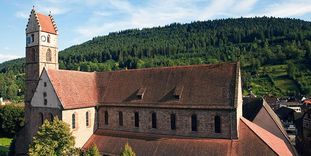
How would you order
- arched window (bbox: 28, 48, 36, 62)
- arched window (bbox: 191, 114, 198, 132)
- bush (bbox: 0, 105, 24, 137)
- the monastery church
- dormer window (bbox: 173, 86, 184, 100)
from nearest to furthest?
1. the monastery church
2. arched window (bbox: 191, 114, 198, 132)
3. dormer window (bbox: 173, 86, 184, 100)
4. arched window (bbox: 28, 48, 36, 62)
5. bush (bbox: 0, 105, 24, 137)

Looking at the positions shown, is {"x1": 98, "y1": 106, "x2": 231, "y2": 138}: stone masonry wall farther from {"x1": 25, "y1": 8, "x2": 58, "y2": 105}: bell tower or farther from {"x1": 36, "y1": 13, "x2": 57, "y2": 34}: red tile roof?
{"x1": 36, "y1": 13, "x2": 57, "y2": 34}: red tile roof

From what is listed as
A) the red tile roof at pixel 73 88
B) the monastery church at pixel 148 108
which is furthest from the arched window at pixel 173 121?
the red tile roof at pixel 73 88

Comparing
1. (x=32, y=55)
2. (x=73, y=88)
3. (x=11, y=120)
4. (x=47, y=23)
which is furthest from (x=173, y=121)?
(x=11, y=120)

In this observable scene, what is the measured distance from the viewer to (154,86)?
131ft

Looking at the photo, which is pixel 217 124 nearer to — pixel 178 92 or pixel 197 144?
pixel 197 144

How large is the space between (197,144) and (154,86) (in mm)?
10428

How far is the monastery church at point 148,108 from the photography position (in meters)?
33.6

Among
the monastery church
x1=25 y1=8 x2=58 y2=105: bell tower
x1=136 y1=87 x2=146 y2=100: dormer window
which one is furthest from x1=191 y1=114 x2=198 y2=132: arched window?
x1=25 y1=8 x2=58 y2=105: bell tower

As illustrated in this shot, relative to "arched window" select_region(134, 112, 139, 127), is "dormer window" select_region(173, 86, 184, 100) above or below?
above

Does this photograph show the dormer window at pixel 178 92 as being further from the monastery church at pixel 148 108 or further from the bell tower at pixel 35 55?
the bell tower at pixel 35 55

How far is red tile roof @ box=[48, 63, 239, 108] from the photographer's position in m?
35.0

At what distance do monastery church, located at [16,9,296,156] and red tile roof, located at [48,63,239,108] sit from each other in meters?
0.12

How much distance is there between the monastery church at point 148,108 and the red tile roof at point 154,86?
0.40ft

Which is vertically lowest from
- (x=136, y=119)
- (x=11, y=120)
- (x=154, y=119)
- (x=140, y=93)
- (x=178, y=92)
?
(x=11, y=120)
